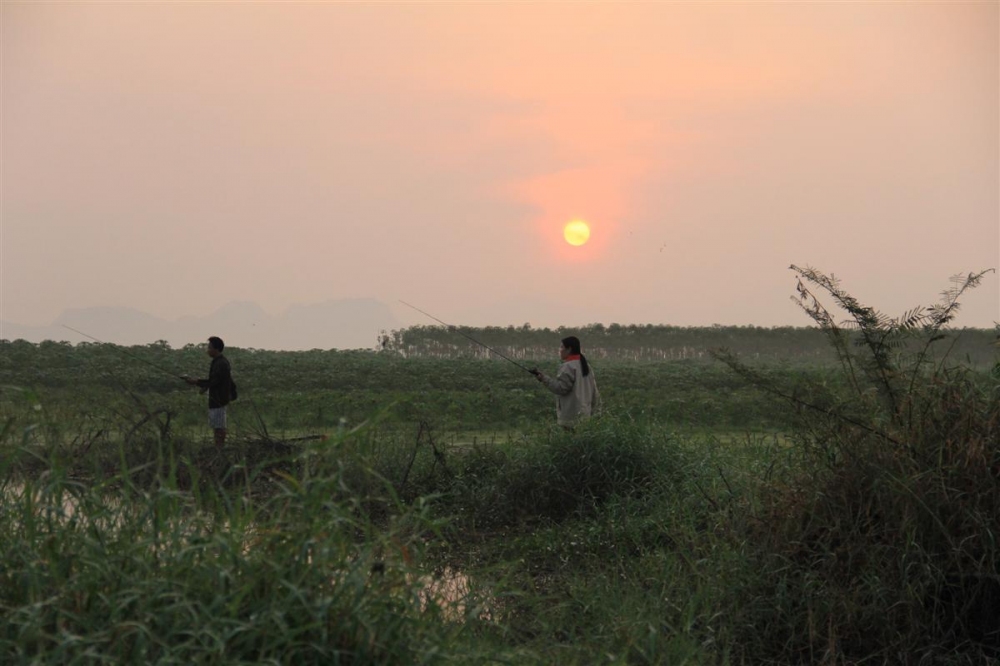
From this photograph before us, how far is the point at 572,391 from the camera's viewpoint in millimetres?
11086

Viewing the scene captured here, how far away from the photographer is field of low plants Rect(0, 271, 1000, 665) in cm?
358

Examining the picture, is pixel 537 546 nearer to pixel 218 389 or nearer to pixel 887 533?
pixel 887 533

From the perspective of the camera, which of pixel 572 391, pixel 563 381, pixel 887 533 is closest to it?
pixel 887 533

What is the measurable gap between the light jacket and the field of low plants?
0.48 meters

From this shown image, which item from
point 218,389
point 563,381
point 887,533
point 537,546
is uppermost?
point 563,381

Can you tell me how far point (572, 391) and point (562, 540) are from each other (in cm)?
266

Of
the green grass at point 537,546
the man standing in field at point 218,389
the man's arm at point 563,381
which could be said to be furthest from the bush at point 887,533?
the man standing in field at point 218,389

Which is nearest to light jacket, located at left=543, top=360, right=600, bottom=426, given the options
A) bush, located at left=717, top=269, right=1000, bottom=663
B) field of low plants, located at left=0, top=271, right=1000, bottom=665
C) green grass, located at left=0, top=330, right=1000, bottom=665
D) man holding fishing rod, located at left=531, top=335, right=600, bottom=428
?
man holding fishing rod, located at left=531, top=335, right=600, bottom=428

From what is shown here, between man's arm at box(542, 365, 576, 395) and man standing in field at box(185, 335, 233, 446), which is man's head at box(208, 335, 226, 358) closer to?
man standing in field at box(185, 335, 233, 446)

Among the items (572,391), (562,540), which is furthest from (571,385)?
(562,540)

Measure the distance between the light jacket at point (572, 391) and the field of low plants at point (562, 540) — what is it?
1.57ft

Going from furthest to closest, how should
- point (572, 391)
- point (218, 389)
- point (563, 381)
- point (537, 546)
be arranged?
point (218, 389)
point (572, 391)
point (563, 381)
point (537, 546)

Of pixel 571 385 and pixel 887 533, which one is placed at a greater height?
pixel 571 385

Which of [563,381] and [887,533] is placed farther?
[563,381]
